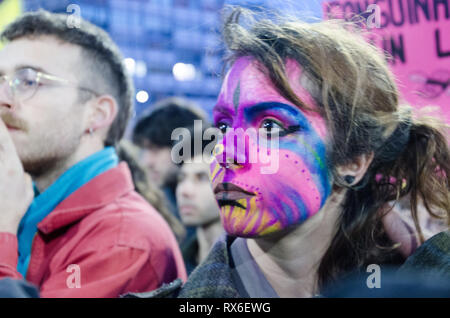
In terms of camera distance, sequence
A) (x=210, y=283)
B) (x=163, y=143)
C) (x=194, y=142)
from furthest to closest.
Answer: (x=163, y=143)
(x=194, y=142)
(x=210, y=283)

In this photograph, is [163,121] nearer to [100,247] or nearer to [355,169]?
[100,247]

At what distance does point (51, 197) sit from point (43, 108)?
0.32m

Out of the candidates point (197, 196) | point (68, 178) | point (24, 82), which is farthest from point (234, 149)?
point (197, 196)

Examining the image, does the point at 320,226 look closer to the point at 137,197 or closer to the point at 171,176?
the point at 137,197

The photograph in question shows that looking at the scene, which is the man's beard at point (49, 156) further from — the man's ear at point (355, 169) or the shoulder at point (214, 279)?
the man's ear at point (355, 169)

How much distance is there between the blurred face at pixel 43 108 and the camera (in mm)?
1615

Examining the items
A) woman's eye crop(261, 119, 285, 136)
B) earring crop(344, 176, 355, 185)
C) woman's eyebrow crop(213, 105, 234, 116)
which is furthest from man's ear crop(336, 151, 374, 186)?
woman's eyebrow crop(213, 105, 234, 116)

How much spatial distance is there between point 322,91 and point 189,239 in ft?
5.36

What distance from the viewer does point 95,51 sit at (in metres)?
1.87
